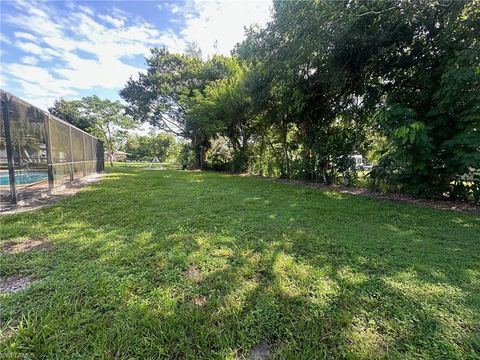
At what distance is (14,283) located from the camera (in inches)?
72.4

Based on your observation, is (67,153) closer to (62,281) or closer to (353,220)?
(62,281)

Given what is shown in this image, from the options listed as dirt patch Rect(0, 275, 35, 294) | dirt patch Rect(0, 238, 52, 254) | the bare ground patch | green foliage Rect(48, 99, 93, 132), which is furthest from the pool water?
green foliage Rect(48, 99, 93, 132)

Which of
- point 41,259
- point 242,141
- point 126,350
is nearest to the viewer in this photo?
point 126,350

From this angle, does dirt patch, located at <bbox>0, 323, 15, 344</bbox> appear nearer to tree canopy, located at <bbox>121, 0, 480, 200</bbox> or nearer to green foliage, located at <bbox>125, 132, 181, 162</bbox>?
tree canopy, located at <bbox>121, 0, 480, 200</bbox>

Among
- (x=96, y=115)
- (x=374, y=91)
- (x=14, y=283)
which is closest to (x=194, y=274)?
(x=14, y=283)

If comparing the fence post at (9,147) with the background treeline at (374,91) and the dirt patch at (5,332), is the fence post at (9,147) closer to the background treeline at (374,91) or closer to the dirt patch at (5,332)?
the dirt patch at (5,332)

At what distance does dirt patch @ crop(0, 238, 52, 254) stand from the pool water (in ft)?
8.81

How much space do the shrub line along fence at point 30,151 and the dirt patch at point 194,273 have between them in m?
4.59

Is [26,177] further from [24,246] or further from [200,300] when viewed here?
[200,300]

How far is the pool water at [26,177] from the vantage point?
448 cm

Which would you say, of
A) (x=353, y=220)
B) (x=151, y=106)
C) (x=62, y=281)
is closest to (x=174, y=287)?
(x=62, y=281)

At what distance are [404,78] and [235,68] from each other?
7908 millimetres

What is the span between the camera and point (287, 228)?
3.24 m

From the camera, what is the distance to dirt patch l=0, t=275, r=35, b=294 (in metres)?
1.75
